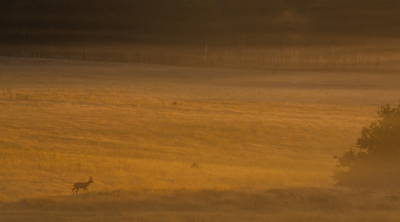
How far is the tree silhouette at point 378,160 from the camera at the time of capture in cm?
1603

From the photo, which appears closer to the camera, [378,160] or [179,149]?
[378,160]

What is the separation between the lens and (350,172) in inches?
650

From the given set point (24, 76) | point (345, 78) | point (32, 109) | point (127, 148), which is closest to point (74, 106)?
point (32, 109)

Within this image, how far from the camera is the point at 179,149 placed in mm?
28828

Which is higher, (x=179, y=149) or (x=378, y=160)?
(x=179, y=149)

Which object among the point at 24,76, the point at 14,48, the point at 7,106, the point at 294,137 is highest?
the point at 14,48

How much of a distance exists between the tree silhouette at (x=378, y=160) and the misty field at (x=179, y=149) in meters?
1.44

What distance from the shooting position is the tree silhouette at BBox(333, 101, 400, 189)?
16031 millimetres

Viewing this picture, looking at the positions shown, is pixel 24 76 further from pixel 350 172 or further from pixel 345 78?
pixel 350 172

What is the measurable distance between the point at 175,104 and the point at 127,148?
15770mm

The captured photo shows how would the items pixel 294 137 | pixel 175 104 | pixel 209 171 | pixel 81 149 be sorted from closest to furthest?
pixel 209 171 → pixel 81 149 → pixel 294 137 → pixel 175 104

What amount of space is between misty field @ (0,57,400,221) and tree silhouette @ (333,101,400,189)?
144 centimetres

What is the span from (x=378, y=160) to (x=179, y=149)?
13422 millimetres

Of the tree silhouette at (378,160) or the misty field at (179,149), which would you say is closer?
the misty field at (179,149)
